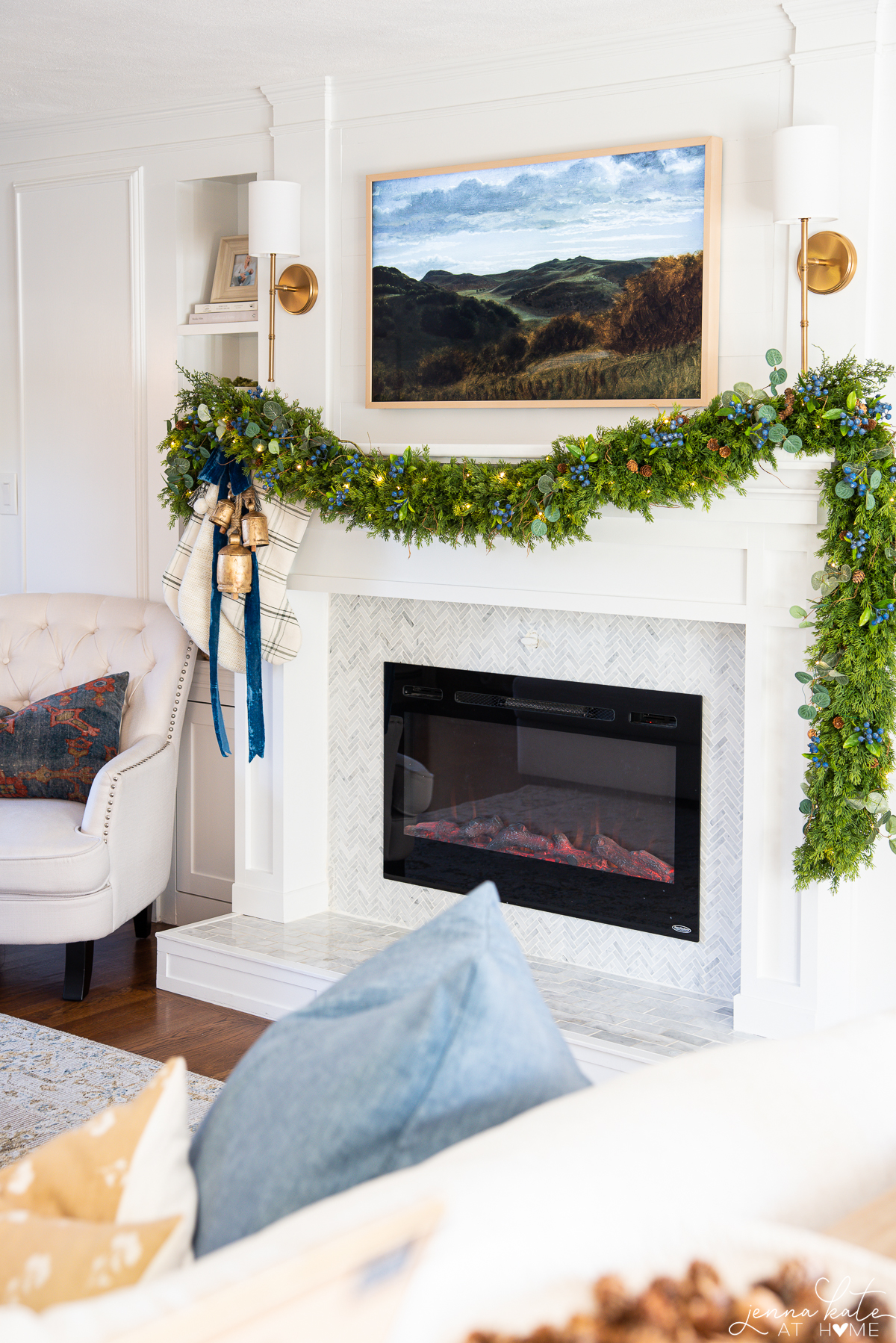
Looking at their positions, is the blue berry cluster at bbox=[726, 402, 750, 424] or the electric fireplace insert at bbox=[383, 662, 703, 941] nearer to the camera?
the blue berry cluster at bbox=[726, 402, 750, 424]

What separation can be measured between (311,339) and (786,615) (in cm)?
154

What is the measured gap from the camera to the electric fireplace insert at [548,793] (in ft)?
10.1

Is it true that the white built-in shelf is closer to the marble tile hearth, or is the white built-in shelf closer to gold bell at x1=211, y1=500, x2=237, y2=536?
gold bell at x1=211, y1=500, x2=237, y2=536

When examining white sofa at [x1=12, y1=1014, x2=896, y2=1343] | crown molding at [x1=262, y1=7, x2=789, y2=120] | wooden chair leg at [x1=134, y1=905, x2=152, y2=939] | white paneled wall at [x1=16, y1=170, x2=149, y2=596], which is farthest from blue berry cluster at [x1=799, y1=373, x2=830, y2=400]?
wooden chair leg at [x1=134, y1=905, x2=152, y2=939]

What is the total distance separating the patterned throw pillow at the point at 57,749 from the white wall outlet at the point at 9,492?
1.02 m

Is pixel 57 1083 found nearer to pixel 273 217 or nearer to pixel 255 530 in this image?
pixel 255 530

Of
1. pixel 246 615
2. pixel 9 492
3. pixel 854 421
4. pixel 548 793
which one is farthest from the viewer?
pixel 9 492

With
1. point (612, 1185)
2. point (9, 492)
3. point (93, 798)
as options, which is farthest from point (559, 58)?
point (612, 1185)

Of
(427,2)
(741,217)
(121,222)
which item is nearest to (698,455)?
(741,217)

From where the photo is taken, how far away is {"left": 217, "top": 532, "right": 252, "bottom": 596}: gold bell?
11.0ft

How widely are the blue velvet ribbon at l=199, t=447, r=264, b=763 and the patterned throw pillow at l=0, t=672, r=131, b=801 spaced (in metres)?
0.40

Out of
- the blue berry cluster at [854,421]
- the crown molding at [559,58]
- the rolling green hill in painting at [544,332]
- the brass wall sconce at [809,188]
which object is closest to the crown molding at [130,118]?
the crown molding at [559,58]

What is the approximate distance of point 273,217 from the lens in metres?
3.25

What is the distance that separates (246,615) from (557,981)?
1.29 m
